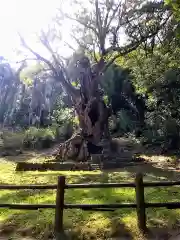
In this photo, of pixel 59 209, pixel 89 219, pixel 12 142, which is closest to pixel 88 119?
pixel 12 142

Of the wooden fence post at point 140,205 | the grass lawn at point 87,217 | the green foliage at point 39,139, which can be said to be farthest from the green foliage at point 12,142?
the wooden fence post at point 140,205

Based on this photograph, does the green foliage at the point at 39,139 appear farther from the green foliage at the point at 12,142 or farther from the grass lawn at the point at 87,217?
the grass lawn at the point at 87,217

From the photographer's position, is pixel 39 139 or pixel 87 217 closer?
pixel 87 217

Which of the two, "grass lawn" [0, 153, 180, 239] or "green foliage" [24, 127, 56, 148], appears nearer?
"grass lawn" [0, 153, 180, 239]

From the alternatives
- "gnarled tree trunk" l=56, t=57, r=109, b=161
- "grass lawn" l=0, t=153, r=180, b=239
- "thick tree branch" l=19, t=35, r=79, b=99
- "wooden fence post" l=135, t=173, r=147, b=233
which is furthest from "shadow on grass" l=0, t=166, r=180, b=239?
"thick tree branch" l=19, t=35, r=79, b=99

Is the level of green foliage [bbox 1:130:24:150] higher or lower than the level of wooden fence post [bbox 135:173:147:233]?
higher

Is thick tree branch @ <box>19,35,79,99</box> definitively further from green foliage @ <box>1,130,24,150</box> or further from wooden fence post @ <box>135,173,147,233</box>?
wooden fence post @ <box>135,173,147,233</box>

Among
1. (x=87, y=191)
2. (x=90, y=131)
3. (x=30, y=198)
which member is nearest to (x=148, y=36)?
(x=90, y=131)

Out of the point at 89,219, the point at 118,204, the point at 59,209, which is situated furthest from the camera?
the point at 89,219

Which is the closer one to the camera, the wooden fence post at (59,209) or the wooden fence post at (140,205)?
the wooden fence post at (140,205)

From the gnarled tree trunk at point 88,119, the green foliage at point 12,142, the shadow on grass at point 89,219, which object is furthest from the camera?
the green foliage at point 12,142

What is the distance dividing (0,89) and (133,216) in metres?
55.7

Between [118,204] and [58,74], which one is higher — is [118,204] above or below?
below

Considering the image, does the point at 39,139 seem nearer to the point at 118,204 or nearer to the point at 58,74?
the point at 58,74
